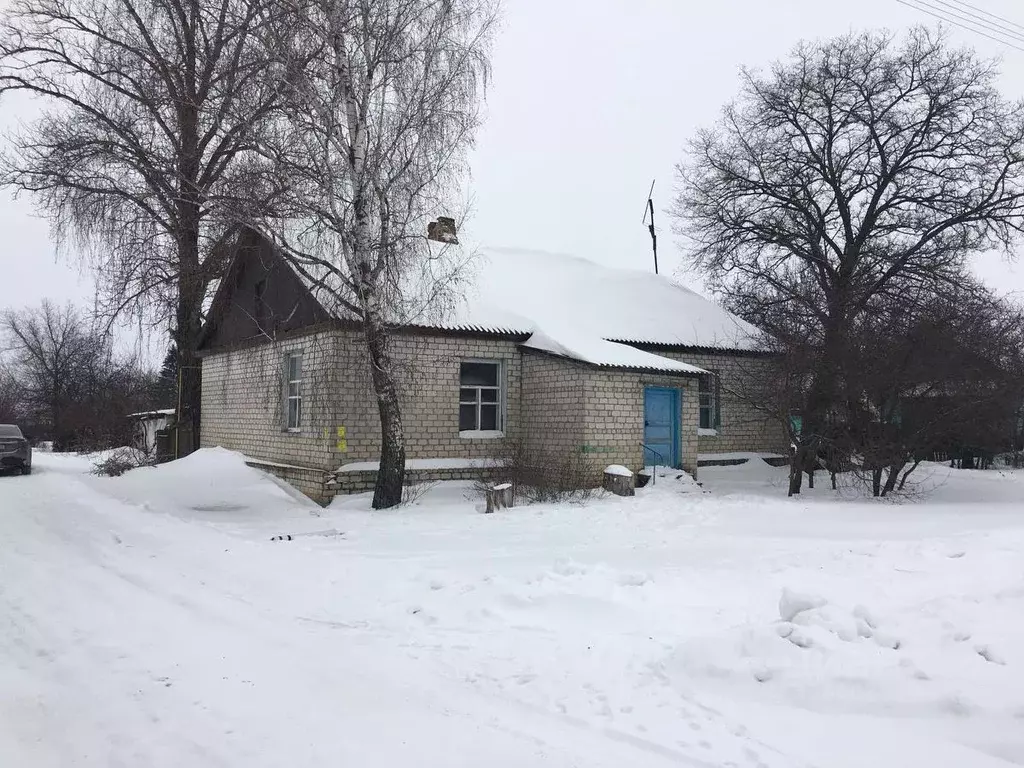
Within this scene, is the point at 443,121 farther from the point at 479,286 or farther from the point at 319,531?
the point at 319,531

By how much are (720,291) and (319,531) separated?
1370cm

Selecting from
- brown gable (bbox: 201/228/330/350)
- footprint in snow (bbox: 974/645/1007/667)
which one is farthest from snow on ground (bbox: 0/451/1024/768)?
brown gable (bbox: 201/228/330/350)

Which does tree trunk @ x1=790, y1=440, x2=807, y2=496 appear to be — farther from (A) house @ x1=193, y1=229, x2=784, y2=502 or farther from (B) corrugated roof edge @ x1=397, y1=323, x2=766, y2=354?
(B) corrugated roof edge @ x1=397, y1=323, x2=766, y2=354

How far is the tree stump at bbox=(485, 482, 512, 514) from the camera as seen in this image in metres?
12.2

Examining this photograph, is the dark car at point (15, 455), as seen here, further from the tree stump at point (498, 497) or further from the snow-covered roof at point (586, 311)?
the tree stump at point (498, 497)

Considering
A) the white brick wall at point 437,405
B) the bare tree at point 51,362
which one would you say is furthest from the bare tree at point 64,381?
the white brick wall at point 437,405

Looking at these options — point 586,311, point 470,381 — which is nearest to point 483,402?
point 470,381

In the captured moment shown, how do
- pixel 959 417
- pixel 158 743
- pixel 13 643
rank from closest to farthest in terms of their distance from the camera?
pixel 158 743
pixel 13 643
pixel 959 417

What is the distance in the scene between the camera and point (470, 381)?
1611cm

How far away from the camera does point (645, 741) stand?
3906mm

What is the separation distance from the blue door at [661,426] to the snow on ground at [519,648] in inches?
232

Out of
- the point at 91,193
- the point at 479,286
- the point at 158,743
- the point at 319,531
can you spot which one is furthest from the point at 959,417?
the point at 91,193

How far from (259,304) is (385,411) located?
7.22 metres

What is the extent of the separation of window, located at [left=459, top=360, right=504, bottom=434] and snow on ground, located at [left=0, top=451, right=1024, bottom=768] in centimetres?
600
